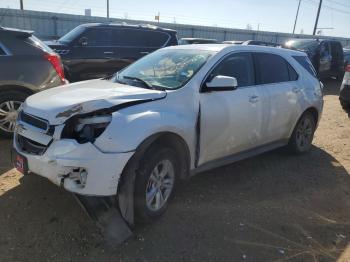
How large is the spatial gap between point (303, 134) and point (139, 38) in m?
5.68

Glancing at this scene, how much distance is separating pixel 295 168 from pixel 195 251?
2.80 m

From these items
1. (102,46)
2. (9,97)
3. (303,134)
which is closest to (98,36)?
(102,46)

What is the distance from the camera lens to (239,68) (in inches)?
183

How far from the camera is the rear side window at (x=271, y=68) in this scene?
4.96 meters

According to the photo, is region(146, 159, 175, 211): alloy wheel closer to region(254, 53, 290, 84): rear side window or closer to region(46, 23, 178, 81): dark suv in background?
region(254, 53, 290, 84): rear side window

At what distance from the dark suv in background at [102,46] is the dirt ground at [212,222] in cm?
420

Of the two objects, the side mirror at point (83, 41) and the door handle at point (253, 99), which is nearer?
the door handle at point (253, 99)

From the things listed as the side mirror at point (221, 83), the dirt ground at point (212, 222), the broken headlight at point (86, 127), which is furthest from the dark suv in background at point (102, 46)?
the broken headlight at point (86, 127)

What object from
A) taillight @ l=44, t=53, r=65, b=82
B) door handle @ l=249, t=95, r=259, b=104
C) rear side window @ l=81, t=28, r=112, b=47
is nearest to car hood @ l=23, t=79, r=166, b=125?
door handle @ l=249, t=95, r=259, b=104

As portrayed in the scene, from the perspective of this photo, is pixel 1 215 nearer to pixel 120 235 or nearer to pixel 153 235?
pixel 120 235

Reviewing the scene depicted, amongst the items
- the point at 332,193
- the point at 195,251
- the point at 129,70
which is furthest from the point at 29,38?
the point at 332,193

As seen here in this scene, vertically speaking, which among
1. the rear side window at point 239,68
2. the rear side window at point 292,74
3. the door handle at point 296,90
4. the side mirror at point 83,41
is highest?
the rear side window at point 239,68

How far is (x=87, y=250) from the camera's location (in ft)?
10.3

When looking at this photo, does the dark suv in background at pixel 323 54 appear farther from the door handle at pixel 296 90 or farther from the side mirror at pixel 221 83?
the side mirror at pixel 221 83
